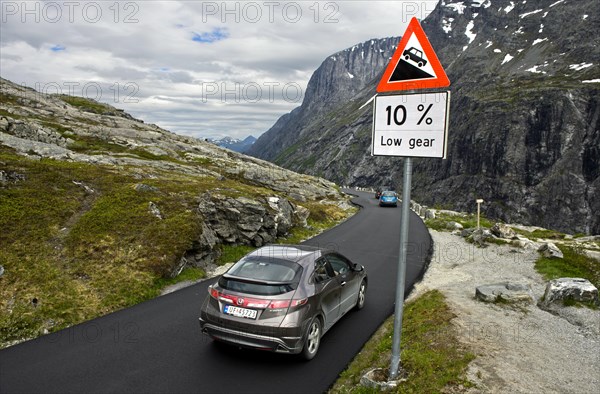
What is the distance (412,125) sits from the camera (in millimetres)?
5410

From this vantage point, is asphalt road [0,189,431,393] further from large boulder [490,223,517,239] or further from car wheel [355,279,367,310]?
large boulder [490,223,517,239]

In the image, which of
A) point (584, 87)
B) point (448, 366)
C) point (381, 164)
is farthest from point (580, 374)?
point (381, 164)

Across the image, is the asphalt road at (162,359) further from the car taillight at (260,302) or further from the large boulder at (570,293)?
the large boulder at (570,293)

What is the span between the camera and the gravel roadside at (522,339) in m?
6.41

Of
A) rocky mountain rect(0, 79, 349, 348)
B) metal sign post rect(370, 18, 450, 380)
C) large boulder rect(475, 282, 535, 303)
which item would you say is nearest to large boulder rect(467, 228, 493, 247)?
large boulder rect(475, 282, 535, 303)

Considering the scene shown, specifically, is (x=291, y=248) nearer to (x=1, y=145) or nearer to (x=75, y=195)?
(x=75, y=195)

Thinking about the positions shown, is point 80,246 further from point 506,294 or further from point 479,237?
point 479,237

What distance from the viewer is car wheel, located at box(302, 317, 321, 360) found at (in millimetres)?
7449

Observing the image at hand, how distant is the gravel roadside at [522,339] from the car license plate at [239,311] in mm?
3984

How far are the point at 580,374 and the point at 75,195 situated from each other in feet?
63.6

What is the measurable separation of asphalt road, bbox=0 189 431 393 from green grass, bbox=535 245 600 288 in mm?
8782

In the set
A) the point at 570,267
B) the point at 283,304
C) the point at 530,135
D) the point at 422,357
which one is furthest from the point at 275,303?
the point at 530,135

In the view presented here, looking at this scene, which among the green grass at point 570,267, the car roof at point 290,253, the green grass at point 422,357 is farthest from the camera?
the green grass at point 570,267

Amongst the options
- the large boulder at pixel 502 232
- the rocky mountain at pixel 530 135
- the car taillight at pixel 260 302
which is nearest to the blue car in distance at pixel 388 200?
the large boulder at pixel 502 232
